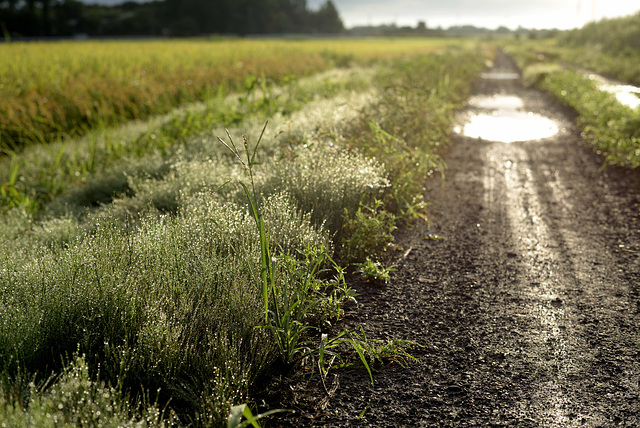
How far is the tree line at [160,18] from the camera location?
54.8 metres

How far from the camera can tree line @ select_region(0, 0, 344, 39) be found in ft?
180

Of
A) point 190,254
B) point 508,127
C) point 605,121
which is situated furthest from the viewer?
point 508,127

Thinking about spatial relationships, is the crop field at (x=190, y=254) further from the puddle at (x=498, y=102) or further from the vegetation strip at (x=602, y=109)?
the puddle at (x=498, y=102)

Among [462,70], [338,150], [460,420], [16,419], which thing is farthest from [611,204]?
[462,70]

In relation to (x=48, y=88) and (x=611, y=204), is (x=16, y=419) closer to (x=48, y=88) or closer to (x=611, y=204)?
(x=611, y=204)

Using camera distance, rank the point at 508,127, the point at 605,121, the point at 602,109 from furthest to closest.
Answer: the point at 508,127, the point at 602,109, the point at 605,121

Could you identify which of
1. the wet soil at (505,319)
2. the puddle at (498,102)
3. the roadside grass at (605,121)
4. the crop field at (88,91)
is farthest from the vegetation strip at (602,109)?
the crop field at (88,91)

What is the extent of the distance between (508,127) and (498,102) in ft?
13.4

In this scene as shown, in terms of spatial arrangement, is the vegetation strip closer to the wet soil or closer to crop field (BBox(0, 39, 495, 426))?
the wet soil

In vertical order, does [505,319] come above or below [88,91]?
below

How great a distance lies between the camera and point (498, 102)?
558 inches

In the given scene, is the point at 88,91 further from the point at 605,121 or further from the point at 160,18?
the point at 160,18

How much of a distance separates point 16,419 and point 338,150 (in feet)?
15.5

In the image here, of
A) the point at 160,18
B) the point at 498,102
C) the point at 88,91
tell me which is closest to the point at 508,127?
the point at 498,102
